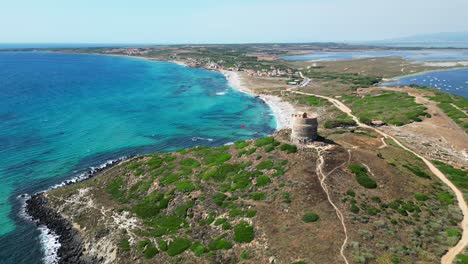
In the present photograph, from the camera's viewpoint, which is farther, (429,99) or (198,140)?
(429,99)

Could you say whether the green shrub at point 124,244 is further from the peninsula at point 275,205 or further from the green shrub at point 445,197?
the green shrub at point 445,197

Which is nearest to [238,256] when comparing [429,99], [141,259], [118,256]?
[141,259]

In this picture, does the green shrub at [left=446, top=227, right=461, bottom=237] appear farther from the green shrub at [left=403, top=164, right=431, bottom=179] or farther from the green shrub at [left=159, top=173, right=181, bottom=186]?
the green shrub at [left=159, top=173, right=181, bottom=186]

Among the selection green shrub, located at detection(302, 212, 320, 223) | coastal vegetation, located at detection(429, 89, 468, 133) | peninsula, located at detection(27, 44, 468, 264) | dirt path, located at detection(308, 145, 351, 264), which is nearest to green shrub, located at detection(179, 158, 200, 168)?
peninsula, located at detection(27, 44, 468, 264)

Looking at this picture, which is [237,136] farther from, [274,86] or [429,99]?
[274,86]

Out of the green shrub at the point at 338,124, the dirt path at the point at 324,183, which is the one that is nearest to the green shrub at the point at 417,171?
the dirt path at the point at 324,183
